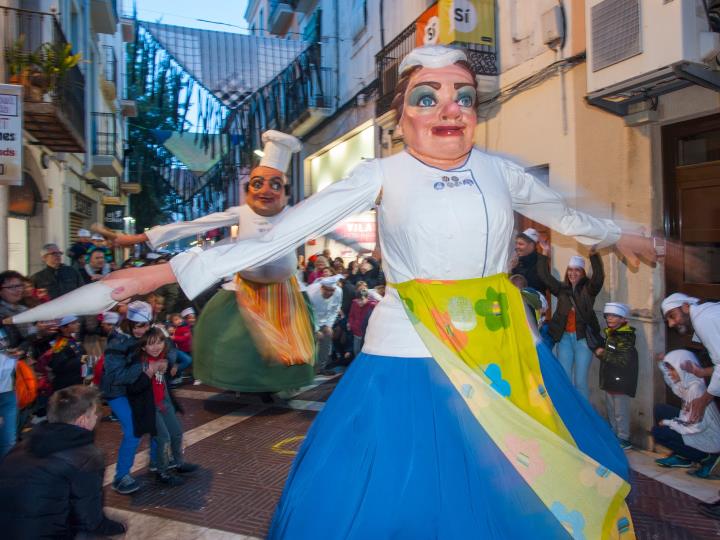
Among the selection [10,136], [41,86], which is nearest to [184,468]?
[10,136]

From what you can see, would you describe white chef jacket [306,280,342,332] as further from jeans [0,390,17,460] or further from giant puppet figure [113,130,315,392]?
jeans [0,390,17,460]

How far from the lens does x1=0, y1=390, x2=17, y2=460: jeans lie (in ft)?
13.5

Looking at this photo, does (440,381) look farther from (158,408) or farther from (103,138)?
(103,138)

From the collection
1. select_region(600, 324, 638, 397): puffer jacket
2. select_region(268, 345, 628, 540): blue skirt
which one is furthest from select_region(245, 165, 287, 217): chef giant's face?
select_region(268, 345, 628, 540): blue skirt

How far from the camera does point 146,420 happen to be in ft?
14.8

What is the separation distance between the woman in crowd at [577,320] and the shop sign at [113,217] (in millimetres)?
16893

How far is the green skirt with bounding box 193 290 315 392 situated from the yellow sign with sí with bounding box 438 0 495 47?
171 inches

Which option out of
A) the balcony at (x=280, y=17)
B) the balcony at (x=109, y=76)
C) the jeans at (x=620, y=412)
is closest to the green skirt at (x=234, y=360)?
the jeans at (x=620, y=412)

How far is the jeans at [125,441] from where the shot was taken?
4520 mm

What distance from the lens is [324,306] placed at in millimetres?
7613

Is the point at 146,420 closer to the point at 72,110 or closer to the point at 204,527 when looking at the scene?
the point at 204,527

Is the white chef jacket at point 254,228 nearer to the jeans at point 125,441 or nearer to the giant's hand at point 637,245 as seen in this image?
the jeans at point 125,441

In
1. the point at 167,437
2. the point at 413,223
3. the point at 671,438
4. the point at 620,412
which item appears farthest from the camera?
the point at 620,412

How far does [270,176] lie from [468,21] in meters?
3.74
